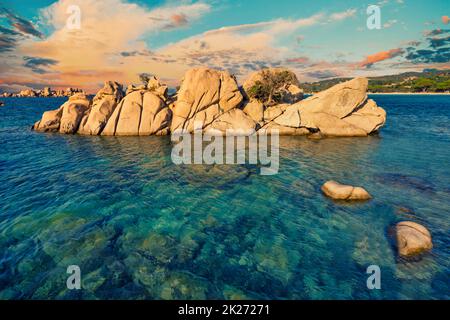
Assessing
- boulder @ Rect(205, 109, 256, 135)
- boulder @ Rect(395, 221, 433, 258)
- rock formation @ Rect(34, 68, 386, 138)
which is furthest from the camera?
boulder @ Rect(205, 109, 256, 135)

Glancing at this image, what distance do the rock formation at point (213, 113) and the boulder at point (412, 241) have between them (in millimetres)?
26901

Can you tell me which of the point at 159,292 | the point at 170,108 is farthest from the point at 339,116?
the point at 159,292

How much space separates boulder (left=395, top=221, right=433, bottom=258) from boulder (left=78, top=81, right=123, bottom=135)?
144 feet

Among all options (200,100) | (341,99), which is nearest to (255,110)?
(200,100)

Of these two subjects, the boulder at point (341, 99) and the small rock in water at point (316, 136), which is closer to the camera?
the small rock in water at point (316, 136)

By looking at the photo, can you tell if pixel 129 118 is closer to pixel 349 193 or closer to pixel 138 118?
pixel 138 118

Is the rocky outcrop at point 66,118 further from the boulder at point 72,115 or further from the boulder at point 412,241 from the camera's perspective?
the boulder at point 412,241

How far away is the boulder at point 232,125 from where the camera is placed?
131 ft

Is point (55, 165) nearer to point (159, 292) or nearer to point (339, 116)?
point (159, 292)

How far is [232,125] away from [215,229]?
29.0 m

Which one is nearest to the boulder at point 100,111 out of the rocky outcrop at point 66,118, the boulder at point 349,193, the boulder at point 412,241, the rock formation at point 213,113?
the rock formation at point 213,113

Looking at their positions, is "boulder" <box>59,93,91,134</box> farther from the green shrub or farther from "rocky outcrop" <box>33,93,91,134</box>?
the green shrub

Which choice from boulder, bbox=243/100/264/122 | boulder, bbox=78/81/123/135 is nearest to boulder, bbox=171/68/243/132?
boulder, bbox=243/100/264/122

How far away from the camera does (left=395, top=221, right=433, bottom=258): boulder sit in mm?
10887
